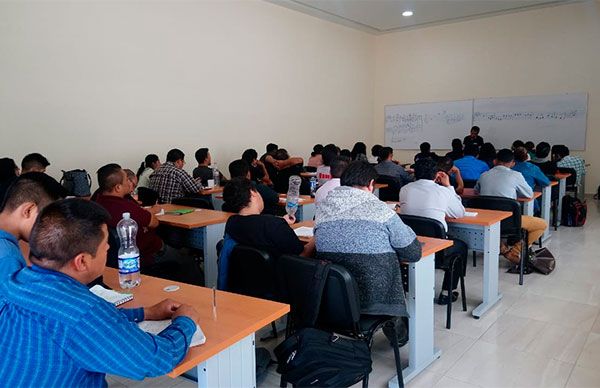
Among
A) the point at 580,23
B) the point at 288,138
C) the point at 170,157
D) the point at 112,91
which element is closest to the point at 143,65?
the point at 112,91

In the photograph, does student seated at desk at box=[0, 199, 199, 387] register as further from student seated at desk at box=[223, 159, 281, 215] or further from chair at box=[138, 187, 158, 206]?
chair at box=[138, 187, 158, 206]

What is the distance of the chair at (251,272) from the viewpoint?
2619mm

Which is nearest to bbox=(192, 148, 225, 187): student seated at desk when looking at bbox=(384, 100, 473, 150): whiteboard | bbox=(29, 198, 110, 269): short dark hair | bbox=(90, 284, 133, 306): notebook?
bbox=(90, 284, 133, 306): notebook

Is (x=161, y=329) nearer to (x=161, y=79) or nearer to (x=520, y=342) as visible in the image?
(x=520, y=342)

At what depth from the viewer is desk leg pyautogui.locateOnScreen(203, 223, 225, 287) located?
4.03m

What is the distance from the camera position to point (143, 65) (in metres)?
7.02

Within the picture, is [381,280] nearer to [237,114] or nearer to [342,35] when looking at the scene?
[237,114]

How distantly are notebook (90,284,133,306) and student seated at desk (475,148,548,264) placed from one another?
3.96 metres

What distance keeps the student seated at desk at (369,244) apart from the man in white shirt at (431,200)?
1197 millimetres

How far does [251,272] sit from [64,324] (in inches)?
61.7

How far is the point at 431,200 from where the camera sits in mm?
3703

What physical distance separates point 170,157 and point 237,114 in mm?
2655

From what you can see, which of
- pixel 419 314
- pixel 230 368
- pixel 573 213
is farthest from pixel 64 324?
pixel 573 213

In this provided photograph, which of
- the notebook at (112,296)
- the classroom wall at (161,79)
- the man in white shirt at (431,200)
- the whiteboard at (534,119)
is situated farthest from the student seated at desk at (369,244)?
the whiteboard at (534,119)
